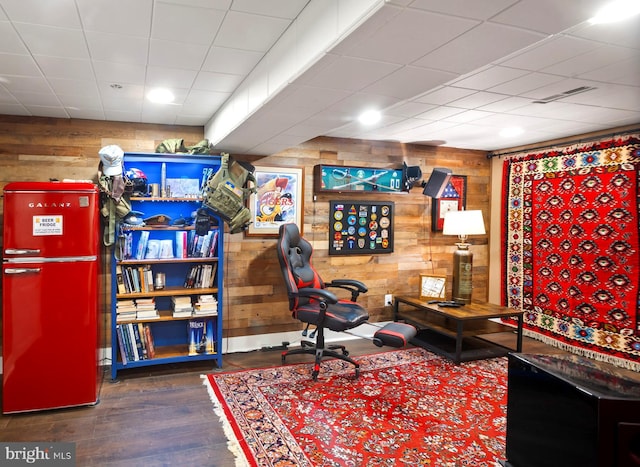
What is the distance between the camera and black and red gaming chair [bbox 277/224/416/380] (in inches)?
141

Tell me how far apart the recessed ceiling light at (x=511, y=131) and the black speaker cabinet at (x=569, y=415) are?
107 inches

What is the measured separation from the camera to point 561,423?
1.74m

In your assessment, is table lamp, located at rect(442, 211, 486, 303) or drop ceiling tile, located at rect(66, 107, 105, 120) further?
table lamp, located at rect(442, 211, 486, 303)

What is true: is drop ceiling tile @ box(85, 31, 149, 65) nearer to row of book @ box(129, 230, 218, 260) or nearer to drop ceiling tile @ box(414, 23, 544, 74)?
drop ceiling tile @ box(414, 23, 544, 74)

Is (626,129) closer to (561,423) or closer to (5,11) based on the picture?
(561,423)

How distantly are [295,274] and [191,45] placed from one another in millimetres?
2300

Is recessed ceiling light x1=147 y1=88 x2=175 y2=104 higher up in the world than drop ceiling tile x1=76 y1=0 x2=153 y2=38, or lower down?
higher up

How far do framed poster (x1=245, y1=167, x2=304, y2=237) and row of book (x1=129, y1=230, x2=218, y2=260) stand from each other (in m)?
0.52

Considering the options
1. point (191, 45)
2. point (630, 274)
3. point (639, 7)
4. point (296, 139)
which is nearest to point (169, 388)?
point (296, 139)

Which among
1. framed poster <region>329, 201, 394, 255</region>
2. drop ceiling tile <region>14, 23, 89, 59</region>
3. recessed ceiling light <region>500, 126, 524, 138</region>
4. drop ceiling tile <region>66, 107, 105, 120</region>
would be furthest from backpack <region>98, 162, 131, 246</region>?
recessed ceiling light <region>500, 126, 524, 138</region>

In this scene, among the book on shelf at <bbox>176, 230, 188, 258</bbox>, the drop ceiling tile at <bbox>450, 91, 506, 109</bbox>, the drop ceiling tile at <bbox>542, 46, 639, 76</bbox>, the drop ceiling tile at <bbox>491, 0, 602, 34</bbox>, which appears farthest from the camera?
the book on shelf at <bbox>176, 230, 188, 258</bbox>

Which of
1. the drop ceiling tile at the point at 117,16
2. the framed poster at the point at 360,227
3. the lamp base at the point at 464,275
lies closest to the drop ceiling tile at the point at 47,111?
the drop ceiling tile at the point at 117,16

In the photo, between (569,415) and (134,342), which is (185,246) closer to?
(134,342)

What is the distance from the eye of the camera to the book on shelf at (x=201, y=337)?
3875mm
